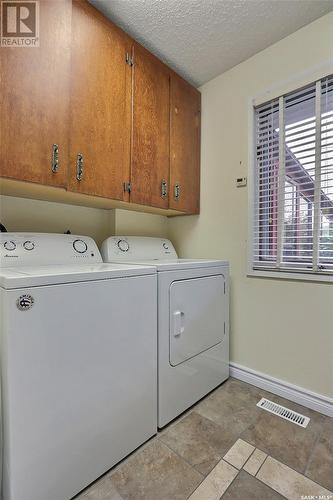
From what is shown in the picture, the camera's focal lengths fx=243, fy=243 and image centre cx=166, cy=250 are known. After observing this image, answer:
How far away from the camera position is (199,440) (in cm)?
127

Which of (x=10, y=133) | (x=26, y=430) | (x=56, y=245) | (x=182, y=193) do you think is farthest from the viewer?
(x=182, y=193)

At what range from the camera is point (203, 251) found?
2.14 metres

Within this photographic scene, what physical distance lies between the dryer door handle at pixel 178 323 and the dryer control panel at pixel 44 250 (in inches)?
23.9

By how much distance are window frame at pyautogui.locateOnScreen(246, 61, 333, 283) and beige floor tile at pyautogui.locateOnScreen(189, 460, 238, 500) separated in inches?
44.0

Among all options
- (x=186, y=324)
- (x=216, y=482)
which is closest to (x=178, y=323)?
(x=186, y=324)

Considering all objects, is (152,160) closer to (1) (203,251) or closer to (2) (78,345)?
(1) (203,251)

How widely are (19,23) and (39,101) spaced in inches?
13.5

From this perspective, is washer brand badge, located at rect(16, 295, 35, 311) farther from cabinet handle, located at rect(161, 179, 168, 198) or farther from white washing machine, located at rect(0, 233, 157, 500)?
cabinet handle, located at rect(161, 179, 168, 198)

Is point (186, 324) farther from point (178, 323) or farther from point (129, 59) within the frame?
point (129, 59)

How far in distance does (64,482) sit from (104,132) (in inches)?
66.2

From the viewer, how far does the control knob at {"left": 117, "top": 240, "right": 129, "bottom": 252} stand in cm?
176

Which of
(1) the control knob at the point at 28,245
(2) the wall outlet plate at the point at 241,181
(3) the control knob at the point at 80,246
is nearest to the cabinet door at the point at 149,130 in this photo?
(3) the control knob at the point at 80,246

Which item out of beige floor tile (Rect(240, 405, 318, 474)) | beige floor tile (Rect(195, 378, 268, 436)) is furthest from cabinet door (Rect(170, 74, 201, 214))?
beige floor tile (Rect(240, 405, 318, 474))

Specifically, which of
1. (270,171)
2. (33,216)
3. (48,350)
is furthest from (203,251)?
(48,350)
